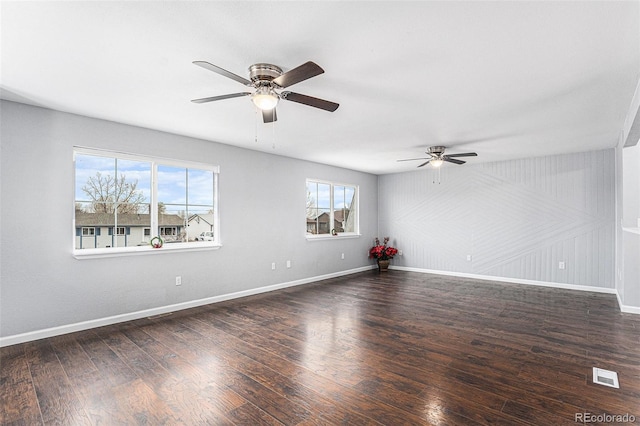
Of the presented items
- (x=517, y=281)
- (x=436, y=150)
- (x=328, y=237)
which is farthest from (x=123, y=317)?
(x=517, y=281)

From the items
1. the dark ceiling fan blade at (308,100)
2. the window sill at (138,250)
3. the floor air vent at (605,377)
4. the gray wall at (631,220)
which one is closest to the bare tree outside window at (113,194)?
the window sill at (138,250)

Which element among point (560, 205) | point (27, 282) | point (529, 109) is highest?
point (529, 109)

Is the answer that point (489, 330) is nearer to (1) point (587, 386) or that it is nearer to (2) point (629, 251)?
(1) point (587, 386)

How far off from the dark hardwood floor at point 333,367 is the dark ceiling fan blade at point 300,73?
7.34 feet

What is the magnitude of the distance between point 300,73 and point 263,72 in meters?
0.48

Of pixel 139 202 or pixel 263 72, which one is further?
pixel 139 202

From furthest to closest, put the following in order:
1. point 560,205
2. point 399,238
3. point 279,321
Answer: point 399,238 → point 560,205 → point 279,321

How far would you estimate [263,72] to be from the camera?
2.50 metres

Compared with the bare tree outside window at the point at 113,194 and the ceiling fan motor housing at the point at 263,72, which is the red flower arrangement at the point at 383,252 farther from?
the ceiling fan motor housing at the point at 263,72

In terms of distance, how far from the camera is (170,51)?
231 cm

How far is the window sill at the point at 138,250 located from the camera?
12.1 feet

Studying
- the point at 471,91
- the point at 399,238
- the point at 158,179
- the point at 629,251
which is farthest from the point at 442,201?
the point at 158,179

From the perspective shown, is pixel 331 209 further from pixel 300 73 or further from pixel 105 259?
pixel 300 73

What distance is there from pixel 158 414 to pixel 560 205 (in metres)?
6.80
